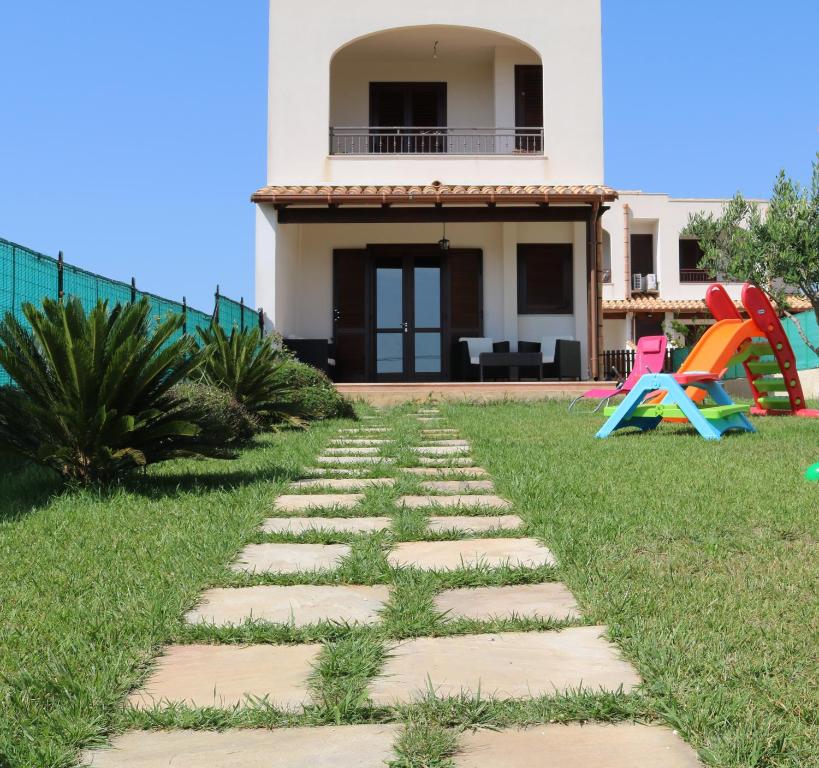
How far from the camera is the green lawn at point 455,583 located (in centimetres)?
175

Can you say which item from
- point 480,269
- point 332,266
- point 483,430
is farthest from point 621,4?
point 483,430

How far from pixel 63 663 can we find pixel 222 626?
45 cm

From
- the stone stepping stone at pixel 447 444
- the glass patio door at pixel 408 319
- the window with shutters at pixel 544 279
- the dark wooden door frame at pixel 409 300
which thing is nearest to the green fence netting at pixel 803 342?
the window with shutters at pixel 544 279

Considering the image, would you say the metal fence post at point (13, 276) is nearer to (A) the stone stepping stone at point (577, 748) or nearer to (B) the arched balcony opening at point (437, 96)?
(A) the stone stepping stone at point (577, 748)

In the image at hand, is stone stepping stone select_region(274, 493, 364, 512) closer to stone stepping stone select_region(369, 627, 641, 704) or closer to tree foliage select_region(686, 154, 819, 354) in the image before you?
stone stepping stone select_region(369, 627, 641, 704)

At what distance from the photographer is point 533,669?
202 cm

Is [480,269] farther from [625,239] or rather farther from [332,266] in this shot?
[625,239]

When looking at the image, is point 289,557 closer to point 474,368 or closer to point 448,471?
point 448,471

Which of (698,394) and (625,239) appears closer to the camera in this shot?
(698,394)

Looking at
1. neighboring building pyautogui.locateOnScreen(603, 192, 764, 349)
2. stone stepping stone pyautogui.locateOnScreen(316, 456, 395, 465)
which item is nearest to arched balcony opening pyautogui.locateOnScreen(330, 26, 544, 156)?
stone stepping stone pyautogui.locateOnScreen(316, 456, 395, 465)

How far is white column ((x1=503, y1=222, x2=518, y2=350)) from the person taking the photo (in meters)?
15.7

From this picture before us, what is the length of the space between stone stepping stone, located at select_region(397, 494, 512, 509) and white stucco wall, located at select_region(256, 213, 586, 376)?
37.1 feet

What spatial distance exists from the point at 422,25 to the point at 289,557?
560 inches

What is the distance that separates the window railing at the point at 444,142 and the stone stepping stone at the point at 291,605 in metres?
14.3
